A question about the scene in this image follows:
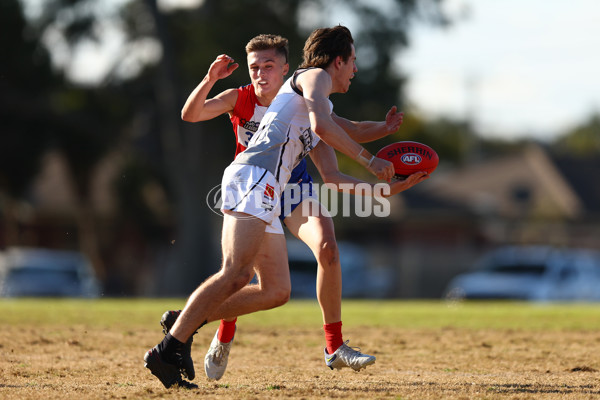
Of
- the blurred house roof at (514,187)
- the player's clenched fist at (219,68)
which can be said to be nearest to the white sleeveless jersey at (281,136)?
the player's clenched fist at (219,68)

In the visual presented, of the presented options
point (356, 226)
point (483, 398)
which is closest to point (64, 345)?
point (483, 398)

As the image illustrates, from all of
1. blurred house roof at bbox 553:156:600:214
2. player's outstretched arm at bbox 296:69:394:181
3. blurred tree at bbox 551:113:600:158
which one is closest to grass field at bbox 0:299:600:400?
player's outstretched arm at bbox 296:69:394:181

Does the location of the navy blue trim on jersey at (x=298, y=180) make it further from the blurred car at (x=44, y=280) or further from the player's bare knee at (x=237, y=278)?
the blurred car at (x=44, y=280)

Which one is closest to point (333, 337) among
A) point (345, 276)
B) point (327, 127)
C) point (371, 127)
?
point (371, 127)

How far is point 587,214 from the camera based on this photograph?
1973 inches

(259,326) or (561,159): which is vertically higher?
(561,159)

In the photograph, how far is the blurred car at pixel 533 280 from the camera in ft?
80.5

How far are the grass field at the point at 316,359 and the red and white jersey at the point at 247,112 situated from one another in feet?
5.86

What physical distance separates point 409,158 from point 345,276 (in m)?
28.8

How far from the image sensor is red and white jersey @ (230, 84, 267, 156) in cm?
677

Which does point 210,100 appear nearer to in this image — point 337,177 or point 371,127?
point 337,177

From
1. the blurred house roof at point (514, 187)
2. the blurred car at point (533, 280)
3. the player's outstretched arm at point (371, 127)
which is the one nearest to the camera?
the player's outstretched arm at point (371, 127)

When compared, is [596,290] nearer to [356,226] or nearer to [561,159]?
[356,226]

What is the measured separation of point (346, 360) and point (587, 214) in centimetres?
4581
